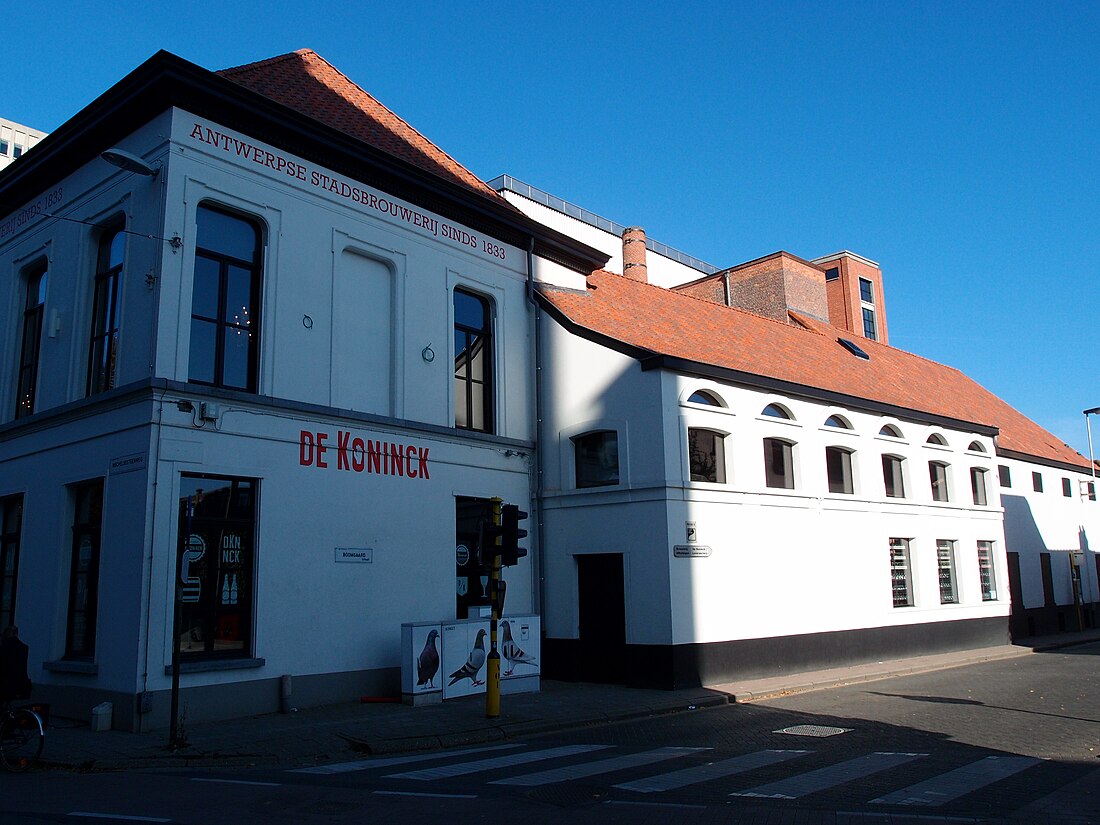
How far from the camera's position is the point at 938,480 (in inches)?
1032

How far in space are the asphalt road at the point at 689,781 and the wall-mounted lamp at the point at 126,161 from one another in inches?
319

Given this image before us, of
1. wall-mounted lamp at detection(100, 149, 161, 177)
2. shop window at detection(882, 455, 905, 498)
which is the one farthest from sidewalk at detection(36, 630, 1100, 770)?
shop window at detection(882, 455, 905, 498)

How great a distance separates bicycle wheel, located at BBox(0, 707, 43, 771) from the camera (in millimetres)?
10539

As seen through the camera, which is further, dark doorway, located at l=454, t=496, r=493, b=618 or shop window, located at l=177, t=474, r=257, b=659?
dark doorway, located at l=454, t=496, r=493, b=618

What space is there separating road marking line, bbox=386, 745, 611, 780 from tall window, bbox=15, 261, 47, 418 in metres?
11.7

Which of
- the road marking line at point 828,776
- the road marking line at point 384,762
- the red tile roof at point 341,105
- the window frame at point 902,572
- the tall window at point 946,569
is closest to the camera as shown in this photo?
the road marking line at point 828,776

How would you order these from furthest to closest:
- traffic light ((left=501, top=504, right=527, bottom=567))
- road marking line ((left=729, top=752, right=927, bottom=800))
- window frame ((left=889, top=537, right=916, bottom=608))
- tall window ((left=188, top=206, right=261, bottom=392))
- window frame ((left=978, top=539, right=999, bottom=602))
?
window frame ((left=978, top=539, right=999, bottom=602)), window frame ((left=889, top=537, right=916, bottom=608)), tall window ((left=188, top=206, right=261, bottom=392)), traffic light ((left=501, top=504, right=527, bottom=567)), road marking line ((left=729, top=752, right=927, bottom=800))

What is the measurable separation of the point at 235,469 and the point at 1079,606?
3114 cm

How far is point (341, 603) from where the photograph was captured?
15328mm

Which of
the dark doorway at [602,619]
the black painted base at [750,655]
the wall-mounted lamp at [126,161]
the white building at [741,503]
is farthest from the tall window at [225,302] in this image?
the black painted base at [750,655]

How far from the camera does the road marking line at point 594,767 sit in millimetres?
9008

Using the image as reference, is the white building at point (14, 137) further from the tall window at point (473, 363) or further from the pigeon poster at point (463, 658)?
the pigeon poster at point (463, 658)

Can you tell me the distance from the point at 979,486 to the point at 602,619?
15.7m

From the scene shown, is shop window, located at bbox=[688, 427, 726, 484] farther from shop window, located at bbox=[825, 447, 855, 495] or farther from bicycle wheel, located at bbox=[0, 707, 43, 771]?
bicycle wheel, located at bbox=[0, 707, 43, 771]
